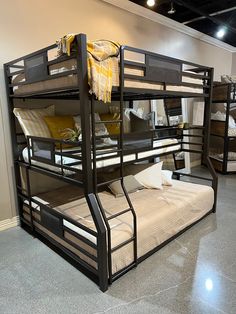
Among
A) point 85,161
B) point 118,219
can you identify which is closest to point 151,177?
point 118,219

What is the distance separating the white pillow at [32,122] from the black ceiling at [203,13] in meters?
2.44

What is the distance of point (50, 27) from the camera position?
8.64 feet

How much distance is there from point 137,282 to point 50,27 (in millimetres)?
2751

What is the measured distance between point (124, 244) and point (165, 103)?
3.09 meters

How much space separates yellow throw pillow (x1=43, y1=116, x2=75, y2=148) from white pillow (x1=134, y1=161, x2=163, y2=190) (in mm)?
1015

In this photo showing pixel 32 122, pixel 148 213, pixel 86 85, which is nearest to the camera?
pixel 86 85

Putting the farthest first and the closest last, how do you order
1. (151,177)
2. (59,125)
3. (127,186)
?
1. (151,177)
2. (127,186)
3. (59,125)

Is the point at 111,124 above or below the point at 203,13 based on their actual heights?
A: below

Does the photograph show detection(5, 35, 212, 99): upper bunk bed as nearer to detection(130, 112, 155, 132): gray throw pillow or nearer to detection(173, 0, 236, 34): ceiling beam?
detection(130, 112, 155, 132): gray throw pillow

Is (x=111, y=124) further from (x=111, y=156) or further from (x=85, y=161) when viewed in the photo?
(x=85, y=161)

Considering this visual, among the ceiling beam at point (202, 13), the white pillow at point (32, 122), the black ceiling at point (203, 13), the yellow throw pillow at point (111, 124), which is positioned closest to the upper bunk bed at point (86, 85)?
the white pillow at point (32, 122)

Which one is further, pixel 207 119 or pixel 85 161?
pixel 207 119

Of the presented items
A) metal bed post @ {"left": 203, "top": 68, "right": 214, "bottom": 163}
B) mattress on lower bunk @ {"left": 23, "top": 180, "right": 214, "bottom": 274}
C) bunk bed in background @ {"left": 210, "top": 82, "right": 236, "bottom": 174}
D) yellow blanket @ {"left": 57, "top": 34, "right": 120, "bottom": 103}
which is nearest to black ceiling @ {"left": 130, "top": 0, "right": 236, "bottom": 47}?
bunk bed in background @ {"left": 210, "top": 82, "right": 236, "bottom": 174}

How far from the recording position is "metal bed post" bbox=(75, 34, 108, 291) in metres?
1.42
